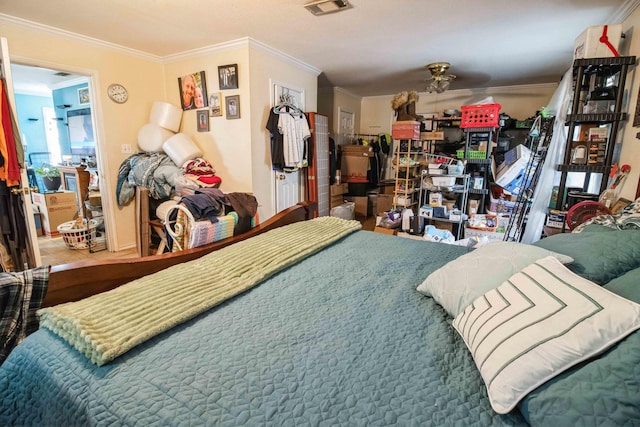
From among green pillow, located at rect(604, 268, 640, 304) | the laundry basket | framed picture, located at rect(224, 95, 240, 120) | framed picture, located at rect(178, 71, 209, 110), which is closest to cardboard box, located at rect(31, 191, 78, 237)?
the laundry basket

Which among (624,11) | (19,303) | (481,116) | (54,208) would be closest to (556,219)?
(624,11)

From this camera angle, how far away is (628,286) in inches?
31.9

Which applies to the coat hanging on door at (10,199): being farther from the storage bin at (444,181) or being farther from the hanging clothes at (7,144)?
the storage bin at (444,181)

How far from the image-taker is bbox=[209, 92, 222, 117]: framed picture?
3447 mm

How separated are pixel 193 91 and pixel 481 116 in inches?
Result: 139

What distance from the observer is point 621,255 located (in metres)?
1.00

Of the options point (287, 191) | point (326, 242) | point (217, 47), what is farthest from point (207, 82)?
point (326, 242)

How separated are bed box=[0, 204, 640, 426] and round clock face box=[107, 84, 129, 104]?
2.96 m

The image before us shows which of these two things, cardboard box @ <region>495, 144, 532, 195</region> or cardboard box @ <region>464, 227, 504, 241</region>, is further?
cardboard box @ <region>495, 144, 532, 195</region>

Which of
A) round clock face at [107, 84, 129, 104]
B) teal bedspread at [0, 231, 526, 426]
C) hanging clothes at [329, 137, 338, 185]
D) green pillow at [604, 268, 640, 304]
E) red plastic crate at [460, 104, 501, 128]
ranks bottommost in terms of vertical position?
teal bedspread at [0, 231, 526, 426]

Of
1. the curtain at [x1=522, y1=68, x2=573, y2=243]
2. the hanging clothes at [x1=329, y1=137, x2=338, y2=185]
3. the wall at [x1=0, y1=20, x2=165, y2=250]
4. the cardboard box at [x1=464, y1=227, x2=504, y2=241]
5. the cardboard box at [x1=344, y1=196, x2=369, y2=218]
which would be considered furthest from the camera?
the cardboard box at [x1=344, y1=196, x2=369, y2=218]

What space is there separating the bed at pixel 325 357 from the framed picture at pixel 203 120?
263 centimetres

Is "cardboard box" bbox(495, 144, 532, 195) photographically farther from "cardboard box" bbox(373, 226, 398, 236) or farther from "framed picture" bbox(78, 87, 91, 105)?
"framed picture" bbox(78, 87, 91, 105)

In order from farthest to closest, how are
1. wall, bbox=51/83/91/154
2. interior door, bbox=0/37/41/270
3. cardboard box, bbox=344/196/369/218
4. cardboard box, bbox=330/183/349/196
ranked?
cardboard box, bbox=344/196/369/218 → wall, bbox=51/83/91/154 → cardboard box, bbox=330/183/349/196 → interior door, bbox=0/37/41/270
